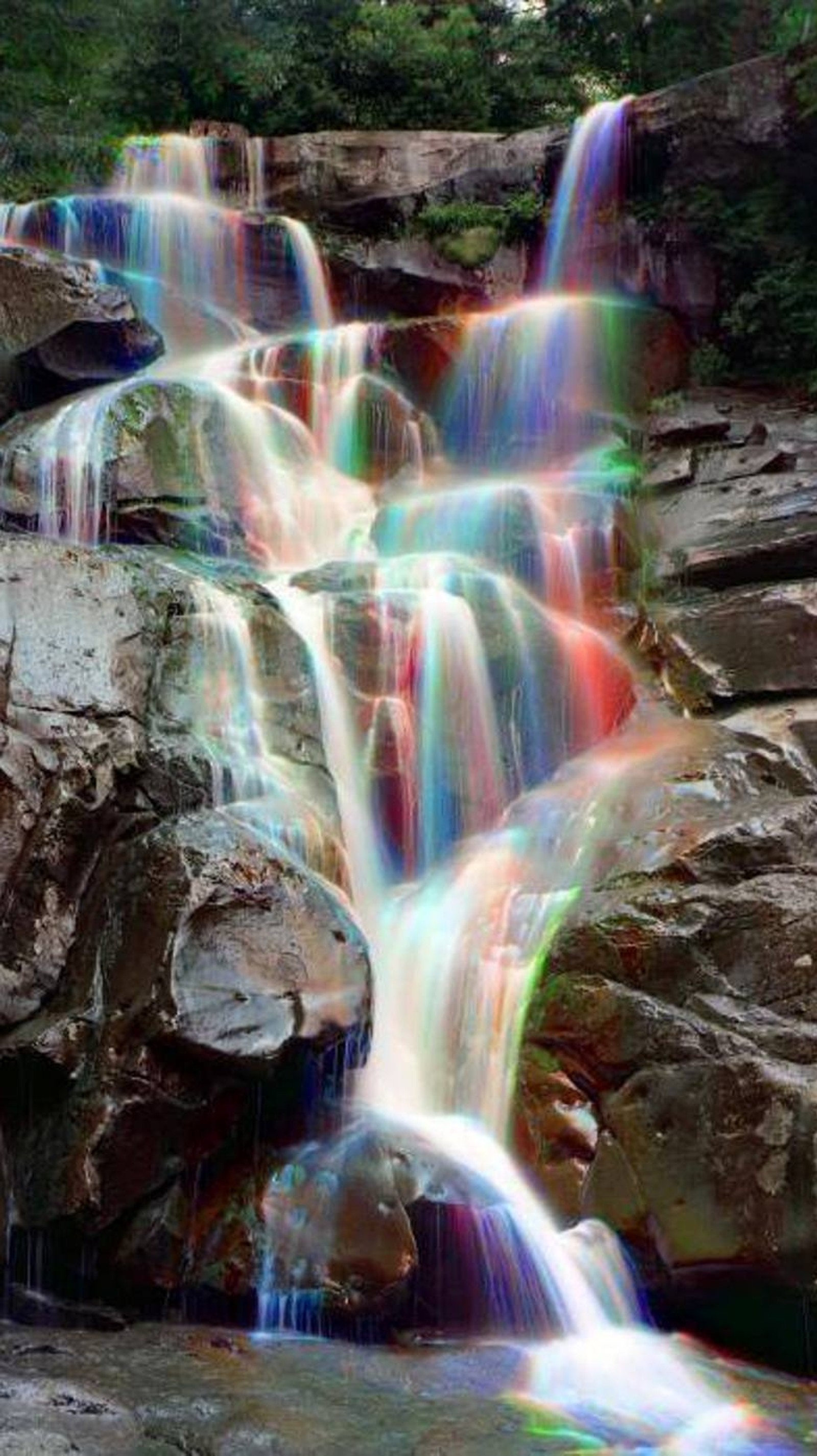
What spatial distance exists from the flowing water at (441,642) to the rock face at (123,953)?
1.32 feet

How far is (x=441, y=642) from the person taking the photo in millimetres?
9586

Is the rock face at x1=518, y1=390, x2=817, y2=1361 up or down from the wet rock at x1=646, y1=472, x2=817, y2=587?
down

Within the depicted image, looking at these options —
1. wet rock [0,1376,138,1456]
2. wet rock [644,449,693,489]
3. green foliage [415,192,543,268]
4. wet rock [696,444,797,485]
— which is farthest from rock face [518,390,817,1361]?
green foliage [415,192,543,268]

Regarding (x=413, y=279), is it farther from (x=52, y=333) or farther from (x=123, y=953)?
(x=123, y=953)

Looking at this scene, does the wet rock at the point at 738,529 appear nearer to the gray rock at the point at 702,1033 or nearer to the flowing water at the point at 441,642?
the flowing water at the point at 441,642

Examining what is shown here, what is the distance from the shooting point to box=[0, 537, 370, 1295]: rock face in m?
5.92

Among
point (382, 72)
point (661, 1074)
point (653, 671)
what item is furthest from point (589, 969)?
point (382, 72)

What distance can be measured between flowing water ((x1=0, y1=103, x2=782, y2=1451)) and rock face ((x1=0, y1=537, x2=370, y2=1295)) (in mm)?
401

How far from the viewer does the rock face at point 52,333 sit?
12523mm

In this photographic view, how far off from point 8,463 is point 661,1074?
7.46m

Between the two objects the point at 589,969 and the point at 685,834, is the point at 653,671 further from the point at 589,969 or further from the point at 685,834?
the point at 589,969

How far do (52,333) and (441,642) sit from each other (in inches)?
222

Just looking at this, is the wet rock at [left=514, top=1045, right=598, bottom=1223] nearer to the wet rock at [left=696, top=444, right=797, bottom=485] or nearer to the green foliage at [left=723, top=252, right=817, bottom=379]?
the wet rock at [left=696, top=444, right=797, bottom=485]

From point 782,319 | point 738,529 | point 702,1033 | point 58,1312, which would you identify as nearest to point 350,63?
point 782,319
